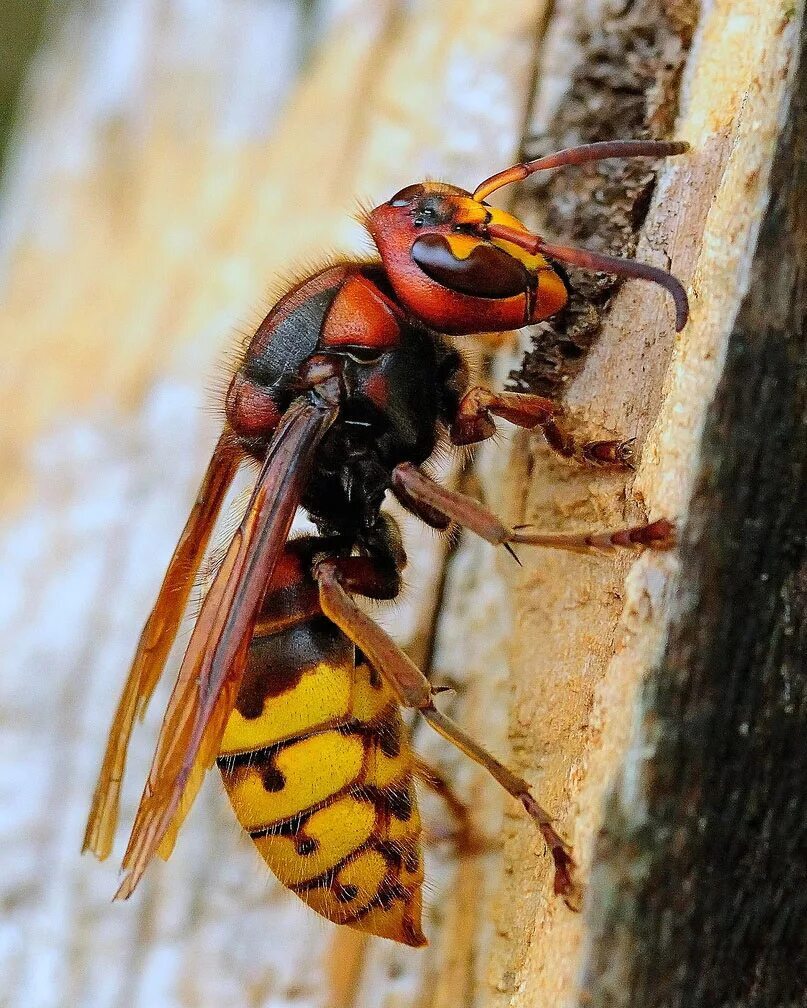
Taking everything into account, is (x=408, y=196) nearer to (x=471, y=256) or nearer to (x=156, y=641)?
(x=471, y=256)

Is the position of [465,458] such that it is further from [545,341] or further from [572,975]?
[572,975]

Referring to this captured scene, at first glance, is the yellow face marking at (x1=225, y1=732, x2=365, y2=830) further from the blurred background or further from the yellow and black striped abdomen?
the blurred background

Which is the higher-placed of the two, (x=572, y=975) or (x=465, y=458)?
(x=465, y=458)

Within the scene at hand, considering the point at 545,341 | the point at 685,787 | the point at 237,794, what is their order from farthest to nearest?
the point at 545,341 → the point at 237,794 → the point at 685,787

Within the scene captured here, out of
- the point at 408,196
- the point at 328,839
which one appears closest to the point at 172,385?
the point at 408,196

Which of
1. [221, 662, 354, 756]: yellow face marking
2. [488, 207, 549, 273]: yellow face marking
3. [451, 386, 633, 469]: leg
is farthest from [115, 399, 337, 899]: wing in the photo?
[488, 207, 549, 273]: yellow face marking

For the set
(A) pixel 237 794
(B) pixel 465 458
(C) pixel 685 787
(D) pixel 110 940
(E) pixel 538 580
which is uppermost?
(B) pixel 465 458

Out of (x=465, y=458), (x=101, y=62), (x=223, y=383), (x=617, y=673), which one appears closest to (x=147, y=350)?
(x=223, y=383)
